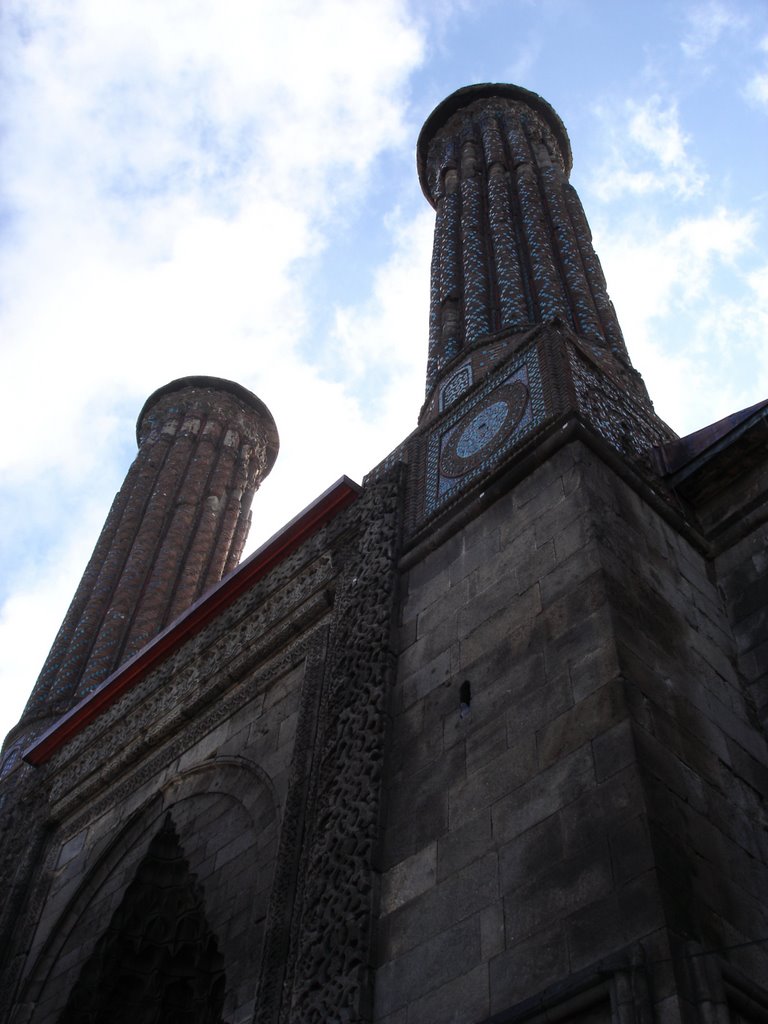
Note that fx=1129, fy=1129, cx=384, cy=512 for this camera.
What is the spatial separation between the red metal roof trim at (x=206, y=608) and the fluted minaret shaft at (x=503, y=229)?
1.70 m

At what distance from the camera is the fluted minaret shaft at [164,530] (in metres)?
12.2

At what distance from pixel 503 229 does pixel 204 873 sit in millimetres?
6423

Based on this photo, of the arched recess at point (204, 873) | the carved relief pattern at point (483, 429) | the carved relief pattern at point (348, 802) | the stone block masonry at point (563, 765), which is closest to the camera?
the stone block masonry at point (563, 765)

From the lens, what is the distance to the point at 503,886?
12.5 feet

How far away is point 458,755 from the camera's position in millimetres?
4508

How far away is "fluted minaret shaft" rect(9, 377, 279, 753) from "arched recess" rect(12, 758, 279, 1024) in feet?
16.3

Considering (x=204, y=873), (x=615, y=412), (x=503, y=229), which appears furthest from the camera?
(x=503, y=229)

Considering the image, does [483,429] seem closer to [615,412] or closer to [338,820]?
[615,412]

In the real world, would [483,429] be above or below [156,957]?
above

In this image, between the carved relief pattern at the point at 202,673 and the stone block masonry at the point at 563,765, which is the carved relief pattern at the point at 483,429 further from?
the carved relief pattern at the point at 202,673

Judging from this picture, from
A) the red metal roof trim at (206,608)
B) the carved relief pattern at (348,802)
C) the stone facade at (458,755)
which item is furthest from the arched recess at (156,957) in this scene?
the red metal roof trim at (206,608)

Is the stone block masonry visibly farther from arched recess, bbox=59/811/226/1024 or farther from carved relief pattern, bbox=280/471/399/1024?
arched recess, bbox=59/811/226/1024

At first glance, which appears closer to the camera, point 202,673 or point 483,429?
point 483,429

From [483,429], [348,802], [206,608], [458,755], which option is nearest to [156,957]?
[348,802]
